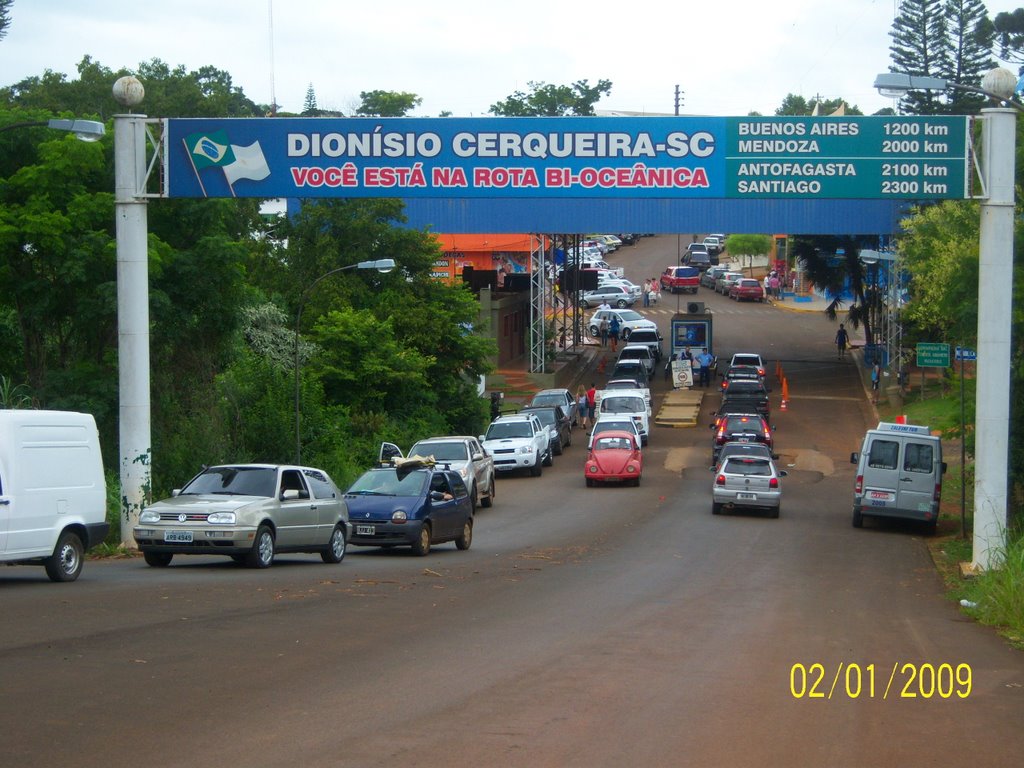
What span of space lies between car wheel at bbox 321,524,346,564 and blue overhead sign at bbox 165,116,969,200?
5.76 meters

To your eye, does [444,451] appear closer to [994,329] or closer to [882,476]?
[882,476]

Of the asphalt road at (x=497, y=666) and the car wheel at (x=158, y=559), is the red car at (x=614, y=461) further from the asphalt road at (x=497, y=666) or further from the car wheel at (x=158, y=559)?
the car wheel at (x=158, y=559)

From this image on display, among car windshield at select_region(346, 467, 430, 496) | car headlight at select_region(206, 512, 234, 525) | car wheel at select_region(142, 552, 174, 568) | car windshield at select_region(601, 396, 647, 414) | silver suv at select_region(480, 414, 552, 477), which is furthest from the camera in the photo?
car windshield at select_region(601, 396, 647, 414)

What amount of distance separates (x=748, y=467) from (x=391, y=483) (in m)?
12.0

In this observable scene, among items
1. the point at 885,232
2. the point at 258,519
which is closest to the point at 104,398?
the point at 258,519

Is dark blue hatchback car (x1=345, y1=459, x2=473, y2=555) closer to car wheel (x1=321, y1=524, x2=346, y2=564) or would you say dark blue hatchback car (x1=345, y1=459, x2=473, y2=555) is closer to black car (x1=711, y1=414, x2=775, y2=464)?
car wheel (x1=321, y1=524, x2=346, y2=564)

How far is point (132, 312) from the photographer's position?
2014cm

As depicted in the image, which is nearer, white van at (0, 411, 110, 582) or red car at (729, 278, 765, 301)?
white van at (0, 411, 110, 582)

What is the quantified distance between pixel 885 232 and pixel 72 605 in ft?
148

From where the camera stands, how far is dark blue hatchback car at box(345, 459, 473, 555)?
2019cm

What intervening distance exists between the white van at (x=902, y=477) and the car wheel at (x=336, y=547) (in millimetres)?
13888

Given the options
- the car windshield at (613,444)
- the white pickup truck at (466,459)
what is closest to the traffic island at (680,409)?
the car windshield at (613,444)

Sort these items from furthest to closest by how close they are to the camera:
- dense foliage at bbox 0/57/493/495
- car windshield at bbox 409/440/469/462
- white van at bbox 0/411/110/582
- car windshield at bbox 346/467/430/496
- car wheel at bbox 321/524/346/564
→ car windshield at bbox 409/440/469/462
dense foliage at bbox 0/57/493/495
car windshield at bbox 346/467/430/496
car wheel at bbox 321/524/346/564
white van at bbox 0/411/110/582

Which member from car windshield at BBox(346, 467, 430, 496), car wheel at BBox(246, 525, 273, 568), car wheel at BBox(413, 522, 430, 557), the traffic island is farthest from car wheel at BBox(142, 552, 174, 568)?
the traffic island
